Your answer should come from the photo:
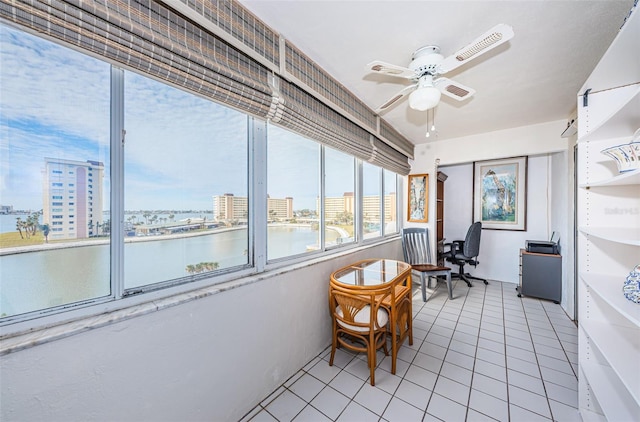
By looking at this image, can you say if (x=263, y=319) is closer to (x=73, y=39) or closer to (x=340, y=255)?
Answer: (x=340, y=255)

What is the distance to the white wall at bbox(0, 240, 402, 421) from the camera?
0.86 metres

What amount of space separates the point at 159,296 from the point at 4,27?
1200mm

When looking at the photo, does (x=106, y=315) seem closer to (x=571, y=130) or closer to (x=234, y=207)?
(x=234, y=207)

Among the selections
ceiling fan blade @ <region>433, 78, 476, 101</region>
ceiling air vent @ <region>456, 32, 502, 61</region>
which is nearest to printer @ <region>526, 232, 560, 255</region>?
ceiling fan blade @ <region>433, 78, 476, 101</region>

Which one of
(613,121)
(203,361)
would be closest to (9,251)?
(203,361)

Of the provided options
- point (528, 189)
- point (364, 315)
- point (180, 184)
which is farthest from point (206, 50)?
point (528, 189)

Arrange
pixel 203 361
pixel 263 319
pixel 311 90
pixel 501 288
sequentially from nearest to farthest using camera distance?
1. pixel 203 361
2. pixel 263 319
3. pixel 311 90
4. pixel 501 288

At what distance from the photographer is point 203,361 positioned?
1.31 metres

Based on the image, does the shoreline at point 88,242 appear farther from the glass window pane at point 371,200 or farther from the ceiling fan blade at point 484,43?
the glass window pane at point 371,200

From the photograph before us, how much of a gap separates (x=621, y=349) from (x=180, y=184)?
2587 millimetres

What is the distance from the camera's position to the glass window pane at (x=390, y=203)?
12.5 ft

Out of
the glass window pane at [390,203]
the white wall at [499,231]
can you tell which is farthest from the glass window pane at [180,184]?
the white wall at [499,231]

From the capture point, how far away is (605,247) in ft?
4.71

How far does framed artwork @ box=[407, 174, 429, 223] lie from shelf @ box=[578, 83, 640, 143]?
246 centimetres
